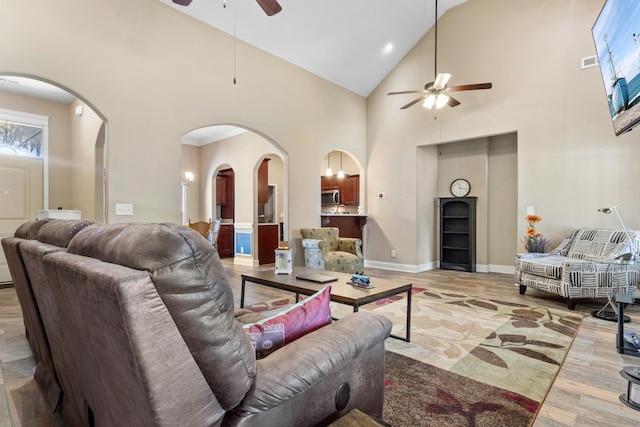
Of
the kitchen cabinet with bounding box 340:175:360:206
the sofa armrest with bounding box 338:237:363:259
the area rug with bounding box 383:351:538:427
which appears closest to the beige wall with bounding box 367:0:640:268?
the sofa armrest with bounding box 338:237:363:259

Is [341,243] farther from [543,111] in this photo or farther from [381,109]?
[543,111]

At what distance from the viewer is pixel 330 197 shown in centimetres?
932

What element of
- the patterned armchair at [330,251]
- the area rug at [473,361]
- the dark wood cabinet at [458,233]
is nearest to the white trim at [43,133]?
the patterned armchair at [330,251]

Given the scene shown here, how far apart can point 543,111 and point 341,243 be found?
3.75m

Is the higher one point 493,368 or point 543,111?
point 543,111

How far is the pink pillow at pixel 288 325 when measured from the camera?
119 cm

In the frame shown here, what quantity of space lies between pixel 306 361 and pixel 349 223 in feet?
19.3

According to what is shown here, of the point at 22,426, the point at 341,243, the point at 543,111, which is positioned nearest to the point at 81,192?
the point at 341,243

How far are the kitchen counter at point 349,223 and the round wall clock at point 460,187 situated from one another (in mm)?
1868

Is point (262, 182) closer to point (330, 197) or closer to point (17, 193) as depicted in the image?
point (330, 197)

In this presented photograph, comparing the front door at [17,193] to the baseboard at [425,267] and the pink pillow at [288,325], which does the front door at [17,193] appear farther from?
the baseboard at [425,267]

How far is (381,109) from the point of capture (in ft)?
22.7

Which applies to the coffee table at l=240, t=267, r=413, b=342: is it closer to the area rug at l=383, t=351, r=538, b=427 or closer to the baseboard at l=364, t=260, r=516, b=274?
the area rug at l=383, t=351, r=538, b=427

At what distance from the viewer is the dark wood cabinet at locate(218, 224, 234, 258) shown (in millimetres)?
8289
